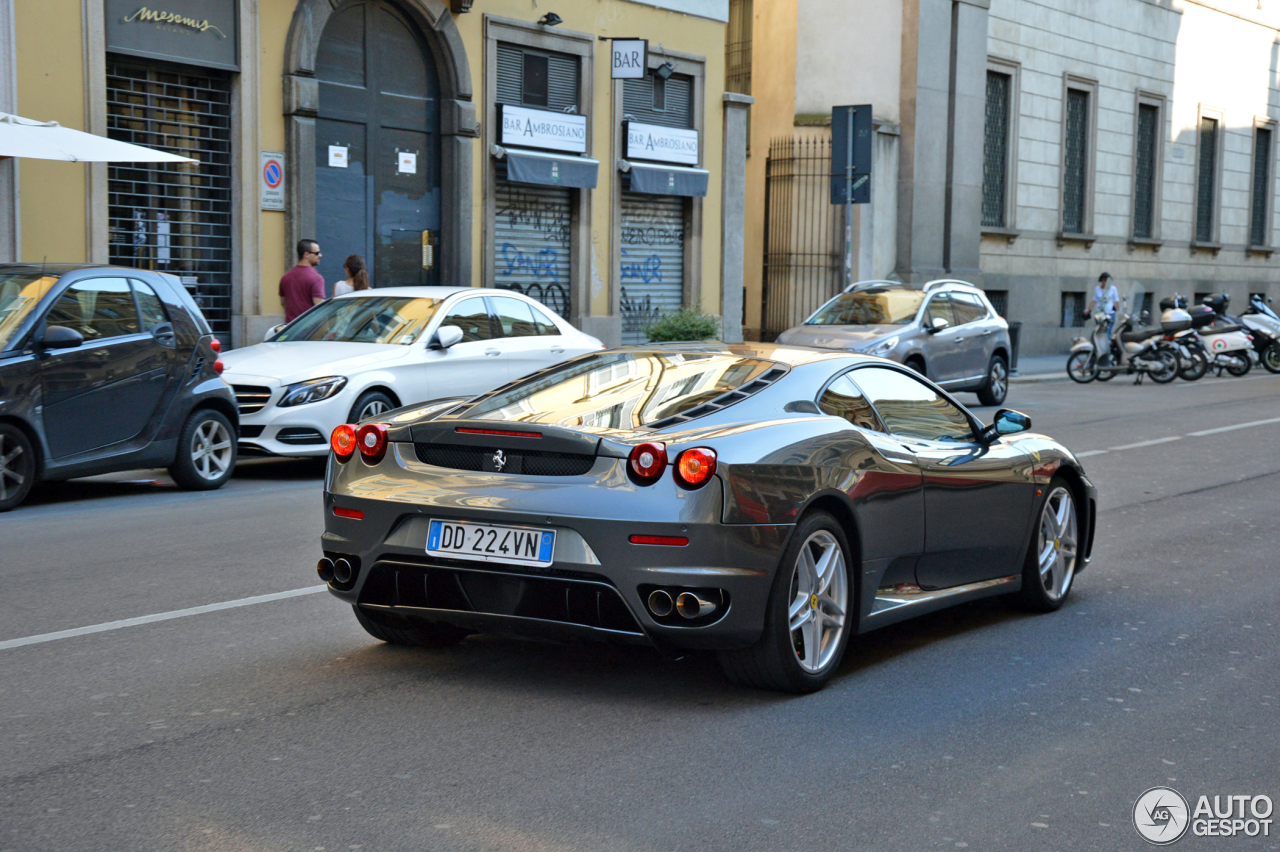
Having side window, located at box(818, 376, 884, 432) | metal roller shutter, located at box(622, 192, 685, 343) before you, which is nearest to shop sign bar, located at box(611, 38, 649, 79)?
metal roller shutter, located at box(622, 192, 685, 343)

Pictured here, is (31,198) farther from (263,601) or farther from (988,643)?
(988,643)

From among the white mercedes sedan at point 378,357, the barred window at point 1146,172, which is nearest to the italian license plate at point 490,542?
the white mercedes sedan at point 378,357

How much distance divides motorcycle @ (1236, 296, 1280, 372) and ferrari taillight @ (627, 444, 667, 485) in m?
25.4

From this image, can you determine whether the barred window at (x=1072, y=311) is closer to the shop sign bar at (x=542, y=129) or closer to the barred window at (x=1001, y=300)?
the barred window at (x=1001, y=300)

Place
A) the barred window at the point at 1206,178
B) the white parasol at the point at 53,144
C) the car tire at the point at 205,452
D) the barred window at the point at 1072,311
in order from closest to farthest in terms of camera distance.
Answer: the car tire at the point at 205,452 → the white parasol at the point at 53,144 → the barred window at the point at 1072,311 → the barred window at the point at 1206,178

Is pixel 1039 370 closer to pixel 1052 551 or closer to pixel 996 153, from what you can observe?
pixel 996 153

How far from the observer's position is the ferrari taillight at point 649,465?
16.1 feet

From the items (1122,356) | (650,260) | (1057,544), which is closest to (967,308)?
(650,260)

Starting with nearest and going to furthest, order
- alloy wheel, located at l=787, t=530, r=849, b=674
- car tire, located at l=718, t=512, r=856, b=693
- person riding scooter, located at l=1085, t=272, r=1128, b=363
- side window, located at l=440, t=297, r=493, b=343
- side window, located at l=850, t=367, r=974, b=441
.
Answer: car tire, located at l=718, t=512, r=856, b=693 < alloy wheel, located at l=787, t=530, r=849, b=674 < side window, located at l=850, t=367, r=974, b=441 < side window, located at l=440, t=297, r=493, b=343 < person riding scooter, located at l=1085, t=272, r=1128, b=363

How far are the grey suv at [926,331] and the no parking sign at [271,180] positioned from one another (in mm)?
6301

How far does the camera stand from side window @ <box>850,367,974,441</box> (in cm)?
605

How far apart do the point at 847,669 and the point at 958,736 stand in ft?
2.91

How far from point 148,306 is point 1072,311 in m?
28.2

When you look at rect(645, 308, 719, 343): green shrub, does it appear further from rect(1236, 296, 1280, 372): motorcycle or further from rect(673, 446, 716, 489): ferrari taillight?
rect(673, 446, 716, 489): ferrari taillight
